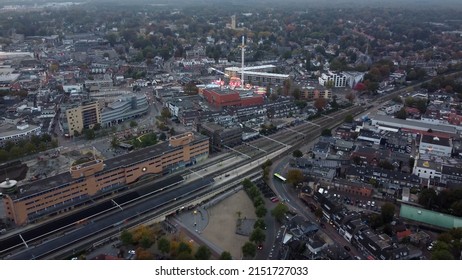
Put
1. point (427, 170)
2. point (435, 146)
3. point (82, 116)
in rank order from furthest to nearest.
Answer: point (82, 116)
point (435, 146)
point (427, 170)

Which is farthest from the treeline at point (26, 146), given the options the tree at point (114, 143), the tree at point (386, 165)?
the tree at point (386, 165)

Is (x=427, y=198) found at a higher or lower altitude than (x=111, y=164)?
lower

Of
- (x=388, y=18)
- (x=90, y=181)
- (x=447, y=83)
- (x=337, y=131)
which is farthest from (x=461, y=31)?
(x=90, y=181)

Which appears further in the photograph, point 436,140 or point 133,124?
point 133,124

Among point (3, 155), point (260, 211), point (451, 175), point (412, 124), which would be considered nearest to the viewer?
point (260, 211)

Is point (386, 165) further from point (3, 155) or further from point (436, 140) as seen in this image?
point (3, 155)

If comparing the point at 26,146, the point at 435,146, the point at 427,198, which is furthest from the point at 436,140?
the point at 26,146

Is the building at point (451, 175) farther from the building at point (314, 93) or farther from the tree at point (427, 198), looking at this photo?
the building at point (314, 93)

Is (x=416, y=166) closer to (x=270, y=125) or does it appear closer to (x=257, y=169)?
(x=257, y=169)
